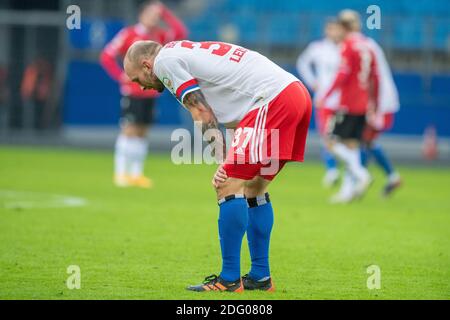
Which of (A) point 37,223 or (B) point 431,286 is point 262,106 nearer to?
(B) point 431,286

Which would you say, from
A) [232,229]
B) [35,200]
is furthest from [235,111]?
[35,200]

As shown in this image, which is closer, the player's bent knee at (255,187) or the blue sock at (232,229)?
the blue sock at (232,229)

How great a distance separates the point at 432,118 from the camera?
26.6 m

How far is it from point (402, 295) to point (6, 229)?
4870 millimetres

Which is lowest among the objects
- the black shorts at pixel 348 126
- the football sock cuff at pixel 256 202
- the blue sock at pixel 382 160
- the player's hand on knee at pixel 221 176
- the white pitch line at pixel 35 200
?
the football sock cuff at pixel 256 202

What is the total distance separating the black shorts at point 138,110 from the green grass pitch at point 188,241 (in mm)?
1122

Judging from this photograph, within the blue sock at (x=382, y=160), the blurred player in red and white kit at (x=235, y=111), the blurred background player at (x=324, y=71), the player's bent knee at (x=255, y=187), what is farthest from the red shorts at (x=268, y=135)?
the blurred background player at (x=324, y=71)

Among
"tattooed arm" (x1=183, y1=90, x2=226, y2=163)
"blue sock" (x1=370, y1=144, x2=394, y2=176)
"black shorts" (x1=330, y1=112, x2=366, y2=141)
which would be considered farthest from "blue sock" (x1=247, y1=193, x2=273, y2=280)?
"blue sock" (x1=370, y1=144, x2=394, y2=176)

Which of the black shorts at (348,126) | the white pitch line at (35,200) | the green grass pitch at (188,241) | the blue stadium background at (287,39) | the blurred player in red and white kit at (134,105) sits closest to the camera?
the green grass pitch at (188,241)

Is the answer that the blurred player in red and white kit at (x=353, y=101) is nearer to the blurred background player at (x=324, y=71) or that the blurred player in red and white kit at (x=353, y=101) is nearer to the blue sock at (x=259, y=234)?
the blurred background player at (x=324, y=71)

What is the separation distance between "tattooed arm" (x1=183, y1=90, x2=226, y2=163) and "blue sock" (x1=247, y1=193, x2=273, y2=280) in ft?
2.26

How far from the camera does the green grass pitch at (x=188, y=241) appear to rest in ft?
24.7

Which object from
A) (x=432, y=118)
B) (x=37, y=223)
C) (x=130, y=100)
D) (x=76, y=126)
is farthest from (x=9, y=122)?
(x=37, y=223)
